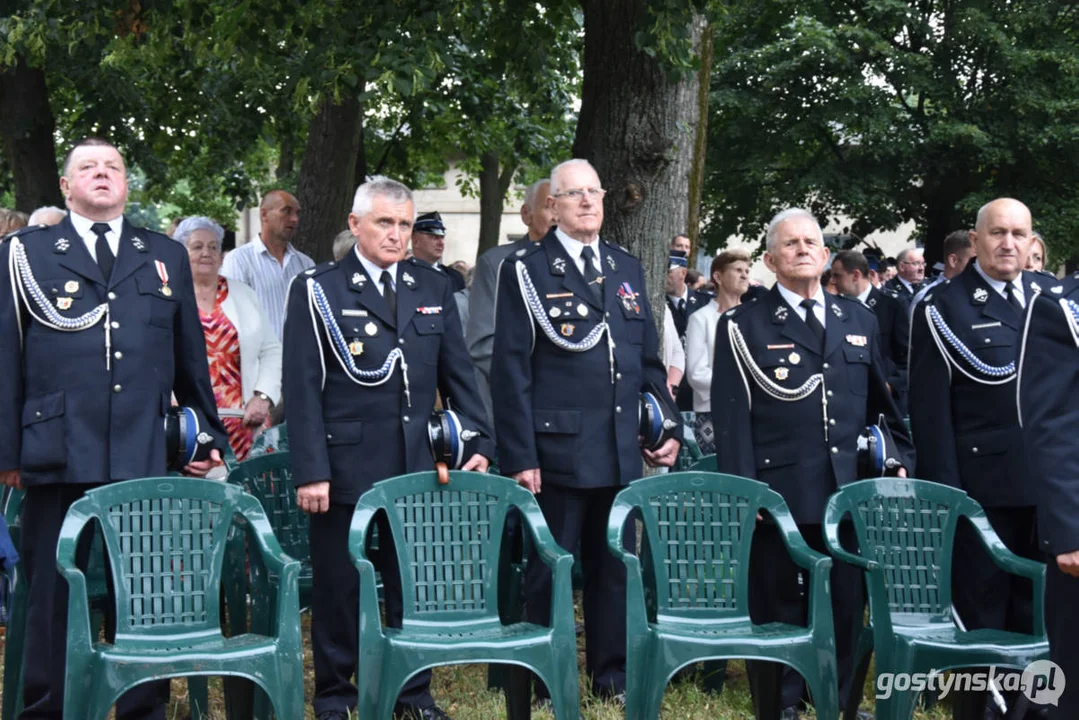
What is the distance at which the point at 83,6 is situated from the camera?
25.6 ft

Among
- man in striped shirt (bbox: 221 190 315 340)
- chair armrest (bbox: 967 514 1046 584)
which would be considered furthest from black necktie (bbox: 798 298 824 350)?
man in striped shirt (bbox: 221 190 315 340)

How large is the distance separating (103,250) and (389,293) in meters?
1.05

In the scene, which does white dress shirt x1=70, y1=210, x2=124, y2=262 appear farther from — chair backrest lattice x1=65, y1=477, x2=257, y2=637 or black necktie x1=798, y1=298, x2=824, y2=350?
black necktie x1=798, y1=298, x2=824, y2=350

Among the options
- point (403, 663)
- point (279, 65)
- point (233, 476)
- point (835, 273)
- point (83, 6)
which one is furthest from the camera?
point (835, 273)

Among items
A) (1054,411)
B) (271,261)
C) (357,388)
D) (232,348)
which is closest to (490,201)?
(271,261)

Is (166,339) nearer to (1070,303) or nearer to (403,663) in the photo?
(403,663)

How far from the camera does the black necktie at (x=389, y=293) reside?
557cm

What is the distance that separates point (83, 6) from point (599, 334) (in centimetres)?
375

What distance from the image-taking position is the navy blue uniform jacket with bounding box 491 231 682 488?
570 cm

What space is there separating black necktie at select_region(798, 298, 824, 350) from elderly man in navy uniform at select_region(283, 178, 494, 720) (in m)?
1.33

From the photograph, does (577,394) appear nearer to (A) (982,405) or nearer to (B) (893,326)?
(A) (982,405)

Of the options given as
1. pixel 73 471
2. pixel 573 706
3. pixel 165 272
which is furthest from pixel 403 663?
pixel 165 272

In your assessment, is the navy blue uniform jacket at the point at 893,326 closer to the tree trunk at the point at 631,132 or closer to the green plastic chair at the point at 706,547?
the tree trunk at the point at 631,132

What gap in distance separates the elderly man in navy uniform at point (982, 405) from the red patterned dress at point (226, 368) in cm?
306
